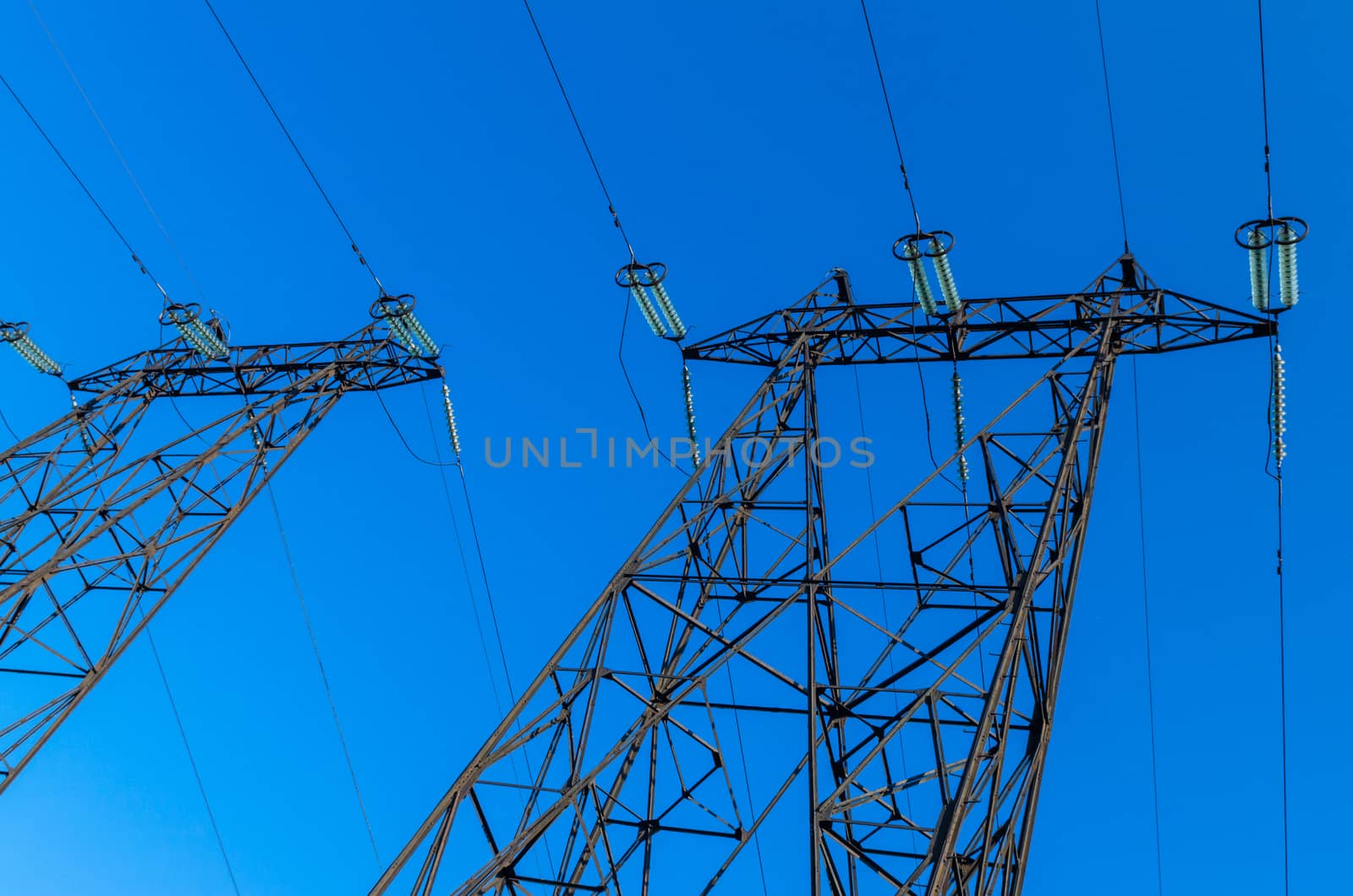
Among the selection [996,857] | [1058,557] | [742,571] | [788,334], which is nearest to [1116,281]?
[788,334]

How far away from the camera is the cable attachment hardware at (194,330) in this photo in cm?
2123

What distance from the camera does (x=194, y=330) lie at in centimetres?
2128

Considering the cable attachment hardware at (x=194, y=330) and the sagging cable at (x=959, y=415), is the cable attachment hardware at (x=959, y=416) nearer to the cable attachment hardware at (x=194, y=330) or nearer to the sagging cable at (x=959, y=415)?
the sagging cable at (x=959, y=415)

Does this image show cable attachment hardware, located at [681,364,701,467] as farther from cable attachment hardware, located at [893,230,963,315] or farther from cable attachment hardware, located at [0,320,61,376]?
cable attachment hardware, located at [0,320,61,376]

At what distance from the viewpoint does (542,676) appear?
12.3 meters

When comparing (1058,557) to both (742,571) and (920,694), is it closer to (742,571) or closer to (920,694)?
(920,694)

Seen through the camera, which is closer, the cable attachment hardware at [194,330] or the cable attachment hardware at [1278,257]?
the cable attachment hardware at [1278,257]

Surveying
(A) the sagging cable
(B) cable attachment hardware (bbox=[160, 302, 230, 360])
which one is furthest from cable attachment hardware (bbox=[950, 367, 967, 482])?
(B) cable attachment hardware (bbox=[160, 302, 230, 360])

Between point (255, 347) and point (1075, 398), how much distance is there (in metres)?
14.0

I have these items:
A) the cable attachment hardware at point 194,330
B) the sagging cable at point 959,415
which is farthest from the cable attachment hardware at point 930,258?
the cable attachment hardware at point 194,330

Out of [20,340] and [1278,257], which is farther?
[20,340]

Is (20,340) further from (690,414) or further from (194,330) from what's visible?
(690,414)

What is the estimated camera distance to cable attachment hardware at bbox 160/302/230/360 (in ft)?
69.7

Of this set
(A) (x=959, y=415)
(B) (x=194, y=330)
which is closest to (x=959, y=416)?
(A) (x=959, y=415)
